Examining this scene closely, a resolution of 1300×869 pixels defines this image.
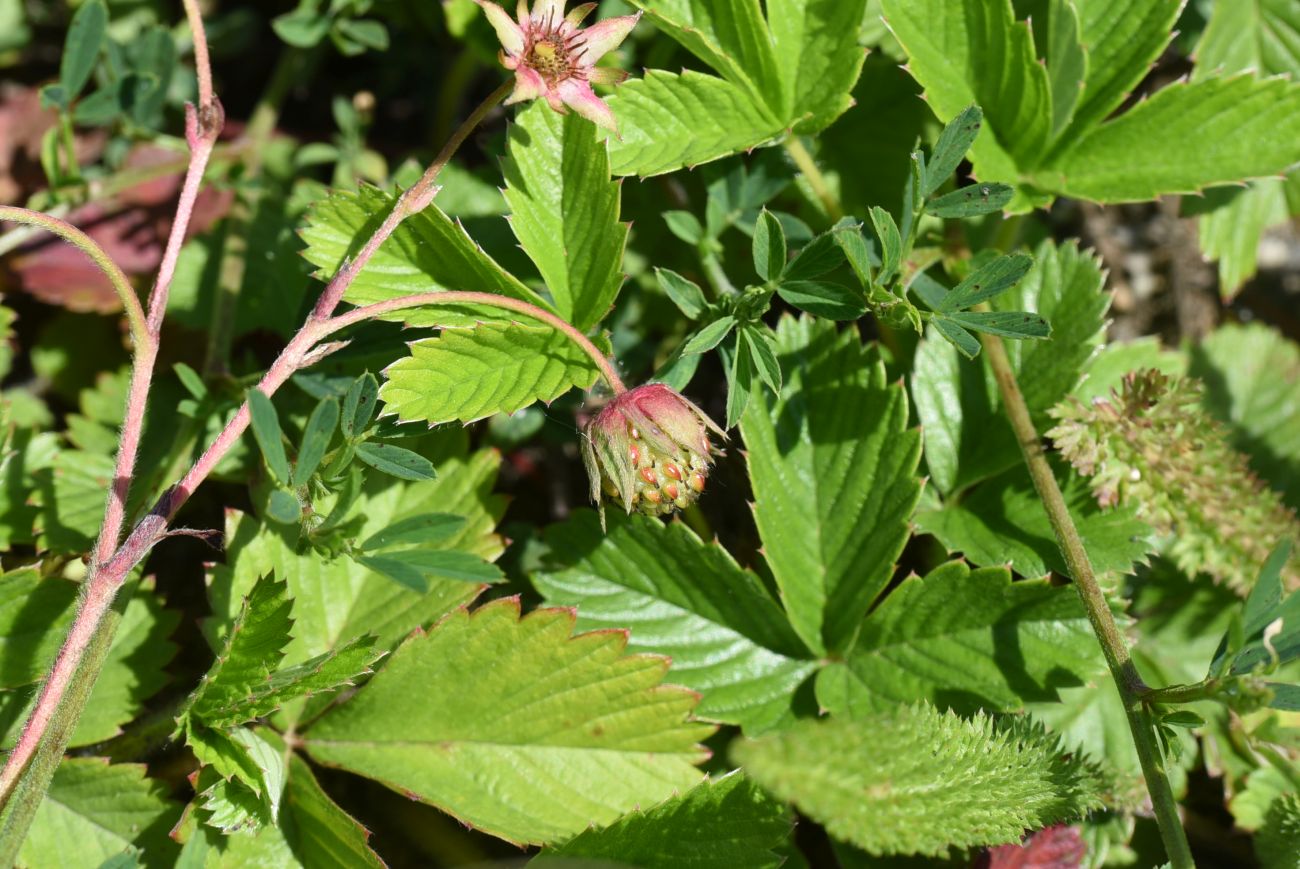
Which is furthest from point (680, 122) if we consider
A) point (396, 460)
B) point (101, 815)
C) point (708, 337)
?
point (101, 815)

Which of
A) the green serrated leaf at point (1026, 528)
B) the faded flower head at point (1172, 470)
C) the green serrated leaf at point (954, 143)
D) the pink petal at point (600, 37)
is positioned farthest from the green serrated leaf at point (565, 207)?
the faded flower head at point (1172, 470)

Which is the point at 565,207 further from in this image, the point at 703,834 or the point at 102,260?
the point at 703,834

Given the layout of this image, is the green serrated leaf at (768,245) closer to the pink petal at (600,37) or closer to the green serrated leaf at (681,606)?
the pink petal at (600,37)

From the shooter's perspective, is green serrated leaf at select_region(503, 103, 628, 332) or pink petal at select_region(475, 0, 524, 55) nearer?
pink petal at select_region(475, 0, 524, 55)

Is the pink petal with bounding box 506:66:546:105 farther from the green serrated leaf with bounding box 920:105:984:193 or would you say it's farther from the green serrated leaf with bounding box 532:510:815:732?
the green serrated leaf with bounding box 532:510:815:732

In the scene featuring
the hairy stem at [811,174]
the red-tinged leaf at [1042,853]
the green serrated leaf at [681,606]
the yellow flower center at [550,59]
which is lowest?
the red-tinged leaf at [1042,853]

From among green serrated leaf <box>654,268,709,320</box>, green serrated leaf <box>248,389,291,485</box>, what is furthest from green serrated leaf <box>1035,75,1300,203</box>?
green serrated leaf <box>248,389,291,485</box>
